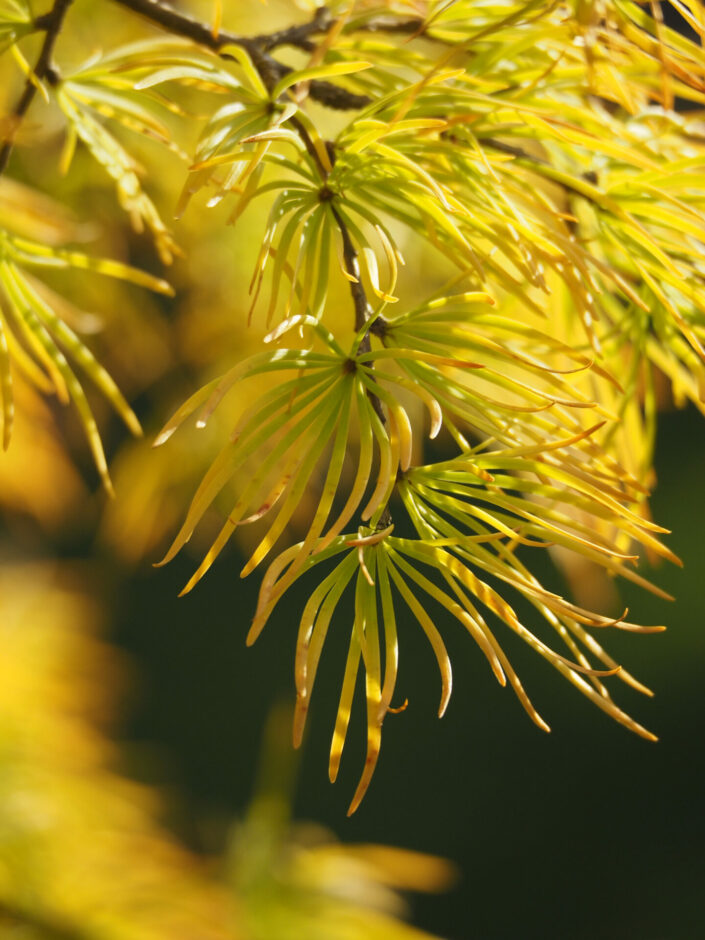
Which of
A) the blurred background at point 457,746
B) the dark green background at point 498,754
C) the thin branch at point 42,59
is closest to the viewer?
the thin branch at point 42,59

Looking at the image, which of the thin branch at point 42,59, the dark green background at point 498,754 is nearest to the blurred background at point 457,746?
the dark green background at point 498,754

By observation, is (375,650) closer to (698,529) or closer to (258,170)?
(258,170)

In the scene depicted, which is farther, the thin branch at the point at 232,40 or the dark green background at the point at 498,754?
the dark green background at the point at 498,754

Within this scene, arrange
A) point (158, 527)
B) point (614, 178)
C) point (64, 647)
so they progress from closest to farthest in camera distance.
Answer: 1. point (614, 178)
2. point (158, 527)
3. point (64, 647)

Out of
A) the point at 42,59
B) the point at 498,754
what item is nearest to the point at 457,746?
the point at 498,754

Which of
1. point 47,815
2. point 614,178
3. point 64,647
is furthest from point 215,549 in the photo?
point 64,647

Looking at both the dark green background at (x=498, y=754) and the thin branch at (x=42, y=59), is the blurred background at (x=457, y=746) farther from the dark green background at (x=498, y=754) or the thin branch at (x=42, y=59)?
the thin branch at (x=42, y=59)

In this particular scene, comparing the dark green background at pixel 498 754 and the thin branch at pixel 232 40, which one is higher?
the dark green background at pixel 498 754

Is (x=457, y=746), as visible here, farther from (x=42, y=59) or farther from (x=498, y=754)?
(x=42, y=59)

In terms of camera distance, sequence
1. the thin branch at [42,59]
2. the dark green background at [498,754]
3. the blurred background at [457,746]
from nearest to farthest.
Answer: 1. the thin branch at [42,59]
2. the blurred background at [457,746]
3. the dark green background at [498,754]
